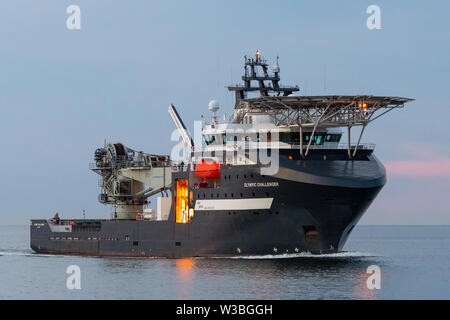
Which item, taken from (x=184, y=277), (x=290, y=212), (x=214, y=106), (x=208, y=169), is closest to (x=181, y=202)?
(x=208, y=169)

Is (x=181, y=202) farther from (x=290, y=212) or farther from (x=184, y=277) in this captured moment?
(x=184, y=277)

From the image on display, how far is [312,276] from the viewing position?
4969cm

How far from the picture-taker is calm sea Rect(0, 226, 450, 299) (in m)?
45.3

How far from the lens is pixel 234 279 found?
49.1 metres

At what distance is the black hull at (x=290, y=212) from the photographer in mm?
54375

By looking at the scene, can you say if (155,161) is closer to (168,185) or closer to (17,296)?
(168,185)

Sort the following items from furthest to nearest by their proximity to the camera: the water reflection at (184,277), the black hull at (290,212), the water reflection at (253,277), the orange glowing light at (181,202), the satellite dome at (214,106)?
the satellite dome at (214,106), the orange glowing light at (181,202), the black hull at (290,212), the water reflection at (184,277), the water reflection at (253,277)

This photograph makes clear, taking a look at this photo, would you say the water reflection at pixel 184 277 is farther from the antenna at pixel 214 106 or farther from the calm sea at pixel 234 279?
the antenna at pixel 214 106

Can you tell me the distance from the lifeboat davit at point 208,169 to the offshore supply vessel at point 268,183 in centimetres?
8

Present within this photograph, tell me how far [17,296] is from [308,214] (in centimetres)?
1861

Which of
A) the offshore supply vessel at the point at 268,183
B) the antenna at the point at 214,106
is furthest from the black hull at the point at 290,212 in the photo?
the antenna at the point at 214,106

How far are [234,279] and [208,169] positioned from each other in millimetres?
12034

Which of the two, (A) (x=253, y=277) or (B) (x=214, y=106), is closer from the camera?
(A) (x=253, y=277)
